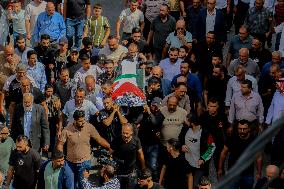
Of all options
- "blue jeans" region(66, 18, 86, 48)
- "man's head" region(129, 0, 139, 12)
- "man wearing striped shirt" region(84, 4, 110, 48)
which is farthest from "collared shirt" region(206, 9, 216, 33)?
"blue jeans" region(66, 18, 86, 48)

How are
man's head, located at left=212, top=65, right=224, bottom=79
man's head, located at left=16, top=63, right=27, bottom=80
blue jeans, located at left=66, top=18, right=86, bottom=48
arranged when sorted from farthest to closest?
blue jeans, located at left=66, top=18, right=86, bottom=48
man's head, located at left=212, top=65, right=224, bottom=79
man's head, located at left=16, top=63, right=27, bottom=80

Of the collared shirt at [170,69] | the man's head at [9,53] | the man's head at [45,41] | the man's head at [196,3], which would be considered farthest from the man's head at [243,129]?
the man's head at [9,53]

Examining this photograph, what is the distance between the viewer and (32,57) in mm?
10023

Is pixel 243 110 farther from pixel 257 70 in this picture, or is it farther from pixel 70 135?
pixel 70 135

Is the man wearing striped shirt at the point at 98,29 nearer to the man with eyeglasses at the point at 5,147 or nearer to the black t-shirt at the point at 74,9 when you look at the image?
the black t-shirt at the point at 74,9

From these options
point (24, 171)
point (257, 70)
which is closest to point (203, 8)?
point (257, 70)

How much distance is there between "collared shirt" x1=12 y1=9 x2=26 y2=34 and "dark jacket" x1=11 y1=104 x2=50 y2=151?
12.0 feet

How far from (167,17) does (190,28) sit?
1.83ft

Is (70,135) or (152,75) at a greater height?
(152,75)

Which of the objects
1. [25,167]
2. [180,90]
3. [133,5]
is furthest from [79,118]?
[133,5]

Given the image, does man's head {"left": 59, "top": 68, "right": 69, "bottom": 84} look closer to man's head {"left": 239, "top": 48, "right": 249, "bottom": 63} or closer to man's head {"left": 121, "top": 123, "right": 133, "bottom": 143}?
man's head {"left": 121, "top": 123, "right": 133, "bottom": 143}

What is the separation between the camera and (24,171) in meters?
7.99

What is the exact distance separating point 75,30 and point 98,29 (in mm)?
934

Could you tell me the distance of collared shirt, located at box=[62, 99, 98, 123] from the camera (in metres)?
9.05
